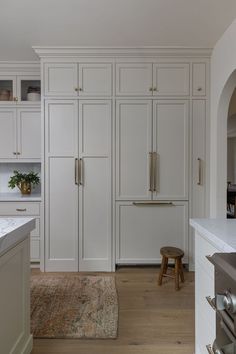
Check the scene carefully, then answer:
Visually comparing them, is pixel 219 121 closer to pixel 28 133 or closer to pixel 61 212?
pixel 61 212

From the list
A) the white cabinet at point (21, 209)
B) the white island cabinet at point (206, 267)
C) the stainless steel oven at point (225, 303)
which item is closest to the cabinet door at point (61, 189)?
the white cabinet at point (21, 209)

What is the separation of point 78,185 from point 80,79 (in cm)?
128

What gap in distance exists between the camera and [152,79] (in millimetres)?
3092

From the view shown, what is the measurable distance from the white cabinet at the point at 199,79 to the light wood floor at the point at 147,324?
2217mm

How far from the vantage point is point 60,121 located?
3094mm

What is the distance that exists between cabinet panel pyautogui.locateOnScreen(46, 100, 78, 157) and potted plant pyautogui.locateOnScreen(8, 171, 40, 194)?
636 mm

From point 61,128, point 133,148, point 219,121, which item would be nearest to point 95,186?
point 133,148

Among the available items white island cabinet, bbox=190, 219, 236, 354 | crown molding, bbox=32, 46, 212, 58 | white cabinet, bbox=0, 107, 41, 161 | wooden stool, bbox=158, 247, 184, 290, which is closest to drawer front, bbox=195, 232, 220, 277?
white island cabinet, bbox=190, 219, 236, 354

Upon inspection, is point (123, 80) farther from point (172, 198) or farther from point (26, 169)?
point (26, 169)

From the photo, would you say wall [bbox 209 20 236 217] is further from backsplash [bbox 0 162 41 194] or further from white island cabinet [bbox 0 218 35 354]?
backsplash [bbox 0 162 41 194]

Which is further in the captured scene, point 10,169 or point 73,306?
point 10,169

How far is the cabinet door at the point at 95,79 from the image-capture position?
121 inches

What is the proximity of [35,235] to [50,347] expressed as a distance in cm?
157

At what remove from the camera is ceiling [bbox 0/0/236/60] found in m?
2.26
